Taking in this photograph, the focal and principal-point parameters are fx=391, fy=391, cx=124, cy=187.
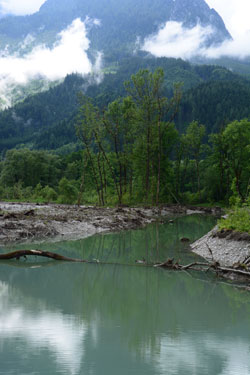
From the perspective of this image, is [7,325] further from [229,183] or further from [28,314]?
[229,183]

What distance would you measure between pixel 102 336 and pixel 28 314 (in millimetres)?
2563

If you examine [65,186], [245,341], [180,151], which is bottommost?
[245,341]

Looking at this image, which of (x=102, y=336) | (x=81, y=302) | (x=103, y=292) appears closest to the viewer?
(x=102, y=336)

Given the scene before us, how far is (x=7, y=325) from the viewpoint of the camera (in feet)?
→ 31.0

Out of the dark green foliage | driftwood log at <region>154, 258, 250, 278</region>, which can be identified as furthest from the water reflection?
the dark green foliage

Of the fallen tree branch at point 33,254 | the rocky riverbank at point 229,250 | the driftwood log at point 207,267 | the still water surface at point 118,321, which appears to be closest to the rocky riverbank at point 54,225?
the fallen tree branch at point 33,254

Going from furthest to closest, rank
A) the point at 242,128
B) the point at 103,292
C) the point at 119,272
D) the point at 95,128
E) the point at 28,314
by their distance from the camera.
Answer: the point at 242,128
the point at 95,128
the point at 119,272
the point at 103,292
the point at 28,314

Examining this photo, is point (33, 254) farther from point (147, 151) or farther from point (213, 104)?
point (213, 104)

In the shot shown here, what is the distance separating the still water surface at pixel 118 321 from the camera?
24.8 feet

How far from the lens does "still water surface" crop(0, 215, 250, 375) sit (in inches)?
298

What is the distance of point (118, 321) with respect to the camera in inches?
396

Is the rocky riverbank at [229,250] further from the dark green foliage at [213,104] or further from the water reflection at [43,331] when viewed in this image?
the dark green foliage at [213,104]

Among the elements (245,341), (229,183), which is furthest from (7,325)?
(229,183)

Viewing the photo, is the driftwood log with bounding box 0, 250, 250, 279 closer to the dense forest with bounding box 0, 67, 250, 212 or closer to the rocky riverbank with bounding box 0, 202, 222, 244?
the rocky riverbank with bounding box 0, 202, 222, 244
